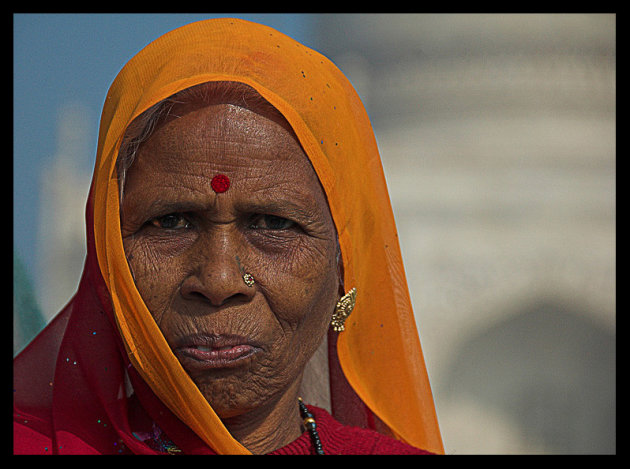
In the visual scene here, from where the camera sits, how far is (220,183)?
1814 mm

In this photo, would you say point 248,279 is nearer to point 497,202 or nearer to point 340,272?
point 340,272

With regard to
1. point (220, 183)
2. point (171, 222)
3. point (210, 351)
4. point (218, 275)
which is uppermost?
point (220, 183)

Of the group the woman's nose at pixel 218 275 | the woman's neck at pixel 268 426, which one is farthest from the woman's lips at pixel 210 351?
the woman's neck at pixel 268 426

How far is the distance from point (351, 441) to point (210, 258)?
892 mm

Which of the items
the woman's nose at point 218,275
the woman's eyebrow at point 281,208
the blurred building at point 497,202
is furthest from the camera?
the blurred building at point 497,202

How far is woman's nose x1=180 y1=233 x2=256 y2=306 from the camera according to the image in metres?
1.74

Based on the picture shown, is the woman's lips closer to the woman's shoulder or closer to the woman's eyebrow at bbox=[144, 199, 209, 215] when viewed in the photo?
the woman's eyebrow at bbox=[144, 199, 209, 215]

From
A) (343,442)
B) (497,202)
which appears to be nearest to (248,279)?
(343,442)

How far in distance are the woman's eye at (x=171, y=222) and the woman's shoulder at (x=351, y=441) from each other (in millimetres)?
871

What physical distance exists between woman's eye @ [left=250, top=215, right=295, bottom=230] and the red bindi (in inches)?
5.8

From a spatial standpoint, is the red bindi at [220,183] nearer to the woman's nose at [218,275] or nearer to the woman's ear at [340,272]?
the woman's nose at [218,275]

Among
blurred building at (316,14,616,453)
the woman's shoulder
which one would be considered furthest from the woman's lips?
blurred building at (316,14,616,453)

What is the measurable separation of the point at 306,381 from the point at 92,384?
875 millimetres

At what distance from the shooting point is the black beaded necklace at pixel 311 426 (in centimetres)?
209
